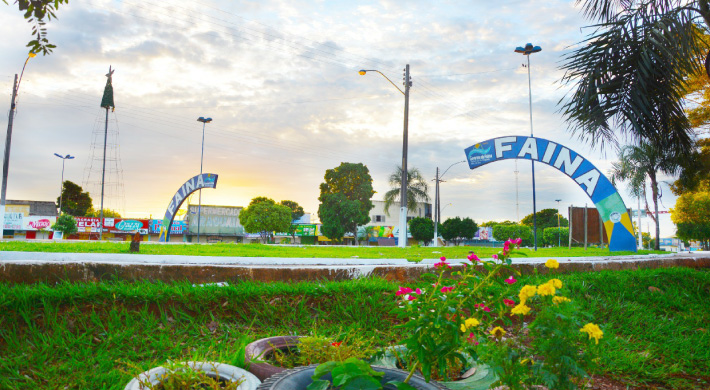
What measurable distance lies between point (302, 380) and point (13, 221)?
60.8 metres

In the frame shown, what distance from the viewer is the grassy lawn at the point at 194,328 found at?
284cm

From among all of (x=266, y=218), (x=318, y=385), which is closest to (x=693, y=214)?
(x=318, y=385)

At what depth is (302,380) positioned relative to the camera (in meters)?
2.06

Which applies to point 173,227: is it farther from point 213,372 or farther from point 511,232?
point 213,372

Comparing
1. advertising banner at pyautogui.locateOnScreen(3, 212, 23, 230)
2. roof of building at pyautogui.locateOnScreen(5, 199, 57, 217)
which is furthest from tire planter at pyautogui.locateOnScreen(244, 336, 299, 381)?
roof of building at pyautogui.locateOnScreen(5, 199, 57, 217)

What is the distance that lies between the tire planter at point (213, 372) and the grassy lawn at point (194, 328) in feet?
0.66

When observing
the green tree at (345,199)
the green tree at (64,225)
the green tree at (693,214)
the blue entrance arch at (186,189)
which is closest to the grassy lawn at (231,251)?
the blue entrance arch at (186,189)

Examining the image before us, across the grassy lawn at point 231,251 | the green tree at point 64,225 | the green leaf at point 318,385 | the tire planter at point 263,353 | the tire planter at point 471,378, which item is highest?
the green tree at point 64,225

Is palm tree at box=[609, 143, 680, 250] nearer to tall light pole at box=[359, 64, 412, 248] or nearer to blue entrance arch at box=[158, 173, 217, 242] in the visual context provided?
tall light pole at box=[359, 64, 412, 248]

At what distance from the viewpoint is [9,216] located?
4934cm

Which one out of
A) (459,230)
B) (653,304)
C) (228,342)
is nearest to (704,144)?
(653,304)

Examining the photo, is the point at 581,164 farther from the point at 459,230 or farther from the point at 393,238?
the point at 393,238

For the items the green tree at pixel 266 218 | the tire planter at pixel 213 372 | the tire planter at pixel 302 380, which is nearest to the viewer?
the tire planter at pixel 302 380

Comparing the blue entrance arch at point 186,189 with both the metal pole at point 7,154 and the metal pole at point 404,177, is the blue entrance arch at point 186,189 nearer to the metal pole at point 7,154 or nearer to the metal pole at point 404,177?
the metal pole at point 7,154
